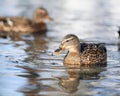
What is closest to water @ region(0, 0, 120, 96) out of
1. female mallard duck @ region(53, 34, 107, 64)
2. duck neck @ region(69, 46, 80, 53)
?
female mallard duck @ region(53, 34, 107, 64)

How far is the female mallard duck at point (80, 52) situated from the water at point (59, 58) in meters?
0.23

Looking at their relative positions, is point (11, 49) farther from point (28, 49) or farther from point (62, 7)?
point (62, 7)

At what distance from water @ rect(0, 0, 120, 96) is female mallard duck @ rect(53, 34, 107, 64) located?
9.2 inches

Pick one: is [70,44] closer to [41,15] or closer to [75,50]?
[75,50]

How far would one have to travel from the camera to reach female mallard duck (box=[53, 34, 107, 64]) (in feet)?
40.9

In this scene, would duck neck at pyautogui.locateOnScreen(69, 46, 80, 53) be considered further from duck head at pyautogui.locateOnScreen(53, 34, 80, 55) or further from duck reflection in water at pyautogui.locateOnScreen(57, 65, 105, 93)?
duck reflection in water at pyautogui.locateOnScreen(57, 65, 105, 93)

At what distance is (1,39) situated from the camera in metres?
16.4

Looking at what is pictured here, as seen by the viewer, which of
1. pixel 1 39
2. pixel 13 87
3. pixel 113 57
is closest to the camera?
pixel 13 87

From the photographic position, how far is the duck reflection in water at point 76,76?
9961mm

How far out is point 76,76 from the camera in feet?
36.1

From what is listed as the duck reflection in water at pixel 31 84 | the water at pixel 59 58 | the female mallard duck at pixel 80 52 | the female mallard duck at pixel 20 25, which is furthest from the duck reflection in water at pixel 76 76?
the female mallard duck at pixel 20 25

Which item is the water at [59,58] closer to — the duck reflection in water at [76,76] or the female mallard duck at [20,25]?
the duck reflection in water at [76,76]

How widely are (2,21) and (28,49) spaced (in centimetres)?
517

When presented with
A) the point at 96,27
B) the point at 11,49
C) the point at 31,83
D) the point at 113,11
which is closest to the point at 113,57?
the point at 11,49
